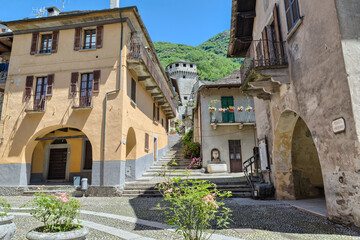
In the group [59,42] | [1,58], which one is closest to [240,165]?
[59,42]

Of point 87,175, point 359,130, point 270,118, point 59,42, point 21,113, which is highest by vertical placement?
point 59,42

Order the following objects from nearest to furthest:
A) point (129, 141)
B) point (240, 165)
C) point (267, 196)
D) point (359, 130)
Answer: point (359, 130), point (267, 196), point (129, 141), point (240, 165)

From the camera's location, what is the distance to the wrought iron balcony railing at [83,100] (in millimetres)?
11586

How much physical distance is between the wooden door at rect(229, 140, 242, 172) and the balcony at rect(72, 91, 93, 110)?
32.6 feet

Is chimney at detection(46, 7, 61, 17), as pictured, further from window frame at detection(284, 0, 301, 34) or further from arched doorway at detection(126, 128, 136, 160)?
window frame at detection(284, 0, 301, 34)

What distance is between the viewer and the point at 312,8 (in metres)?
5.89

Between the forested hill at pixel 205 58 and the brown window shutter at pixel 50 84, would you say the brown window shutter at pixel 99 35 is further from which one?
the forested hill at pixel 205 58

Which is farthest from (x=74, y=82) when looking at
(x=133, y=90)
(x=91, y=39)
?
(x=133, y=90)

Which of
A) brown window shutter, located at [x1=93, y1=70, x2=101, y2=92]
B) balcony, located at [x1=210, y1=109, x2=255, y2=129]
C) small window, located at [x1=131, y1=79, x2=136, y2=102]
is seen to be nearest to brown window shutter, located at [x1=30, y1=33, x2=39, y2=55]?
brown window shutter, located at [x1=93, y1=70, x2=101, y2=92]

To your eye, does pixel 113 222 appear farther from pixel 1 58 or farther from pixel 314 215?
pixel 1 58

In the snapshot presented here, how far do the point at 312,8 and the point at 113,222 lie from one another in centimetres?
743

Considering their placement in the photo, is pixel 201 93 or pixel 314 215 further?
pixel 201 93

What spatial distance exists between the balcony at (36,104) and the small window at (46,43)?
8.70ft

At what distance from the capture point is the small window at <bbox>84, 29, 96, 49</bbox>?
12625 millimetres
